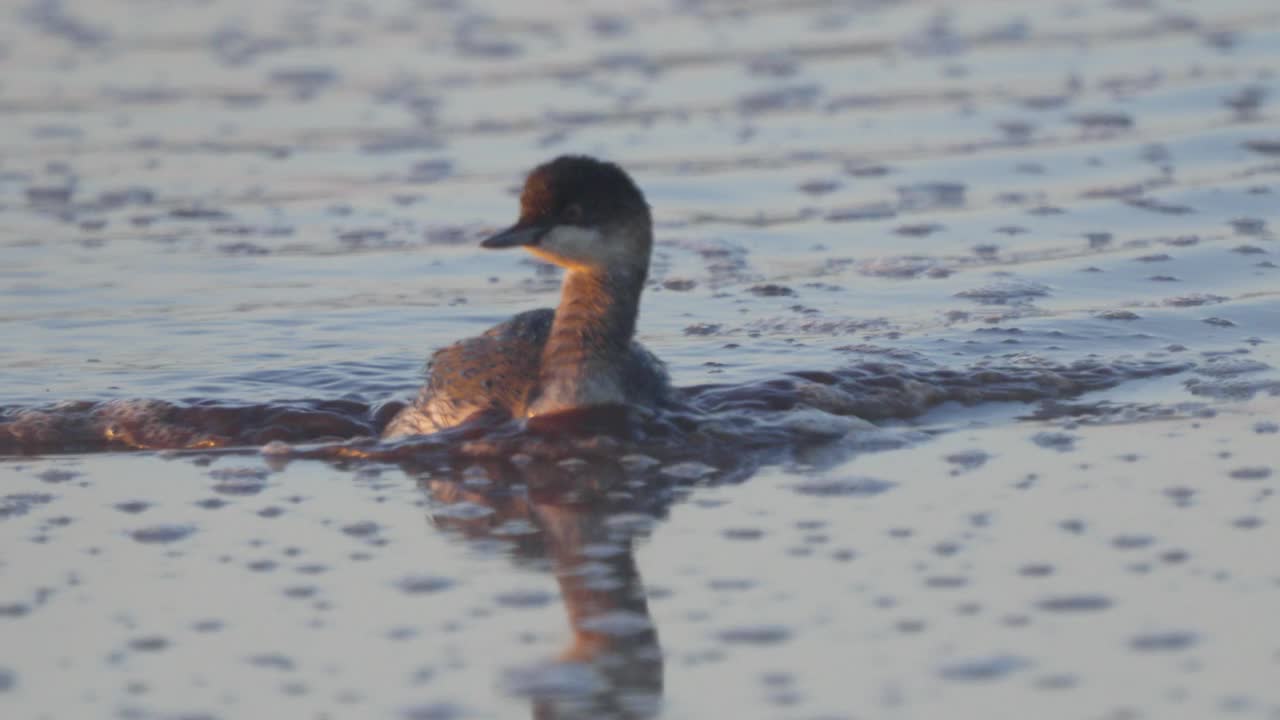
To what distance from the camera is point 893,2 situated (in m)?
17.9

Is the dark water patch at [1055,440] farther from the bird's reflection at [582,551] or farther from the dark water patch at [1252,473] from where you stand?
the bird's reflection at [582,551]

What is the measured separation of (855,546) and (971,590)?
0.53 m

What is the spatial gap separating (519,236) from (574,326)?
0.42 meters

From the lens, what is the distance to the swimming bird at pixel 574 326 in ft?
24.4

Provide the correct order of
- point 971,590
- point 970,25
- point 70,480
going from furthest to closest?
point 970,25
point 70,480
point 971,590

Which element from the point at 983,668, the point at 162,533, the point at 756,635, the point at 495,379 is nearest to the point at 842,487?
the point at 756,635

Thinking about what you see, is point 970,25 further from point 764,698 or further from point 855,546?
point 764,698

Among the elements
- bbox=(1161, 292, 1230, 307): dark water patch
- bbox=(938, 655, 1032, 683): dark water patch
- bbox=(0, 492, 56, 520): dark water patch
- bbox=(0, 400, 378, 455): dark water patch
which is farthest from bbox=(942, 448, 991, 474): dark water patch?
bbox=(0, 492, 56, 520): dark water patch

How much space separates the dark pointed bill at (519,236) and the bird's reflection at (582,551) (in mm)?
787

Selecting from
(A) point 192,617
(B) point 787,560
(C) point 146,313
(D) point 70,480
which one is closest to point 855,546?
(B) point 787,560

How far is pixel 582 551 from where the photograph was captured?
20.0 ft

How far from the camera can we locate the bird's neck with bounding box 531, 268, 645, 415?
750 centimetres

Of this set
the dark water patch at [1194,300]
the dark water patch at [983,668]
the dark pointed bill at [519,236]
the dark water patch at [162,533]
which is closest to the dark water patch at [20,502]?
the dark water patch at [162,533]

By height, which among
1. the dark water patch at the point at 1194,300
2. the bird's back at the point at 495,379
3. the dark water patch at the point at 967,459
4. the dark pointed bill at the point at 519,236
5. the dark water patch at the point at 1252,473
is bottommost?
the dark water patch at the point at 967,459
